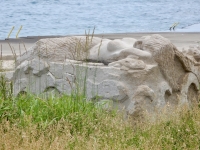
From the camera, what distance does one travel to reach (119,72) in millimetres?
6711

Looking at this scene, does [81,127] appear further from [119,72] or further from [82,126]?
[119,72]

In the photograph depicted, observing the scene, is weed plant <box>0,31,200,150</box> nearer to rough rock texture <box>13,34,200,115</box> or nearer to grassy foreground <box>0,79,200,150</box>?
grassy foreground <box>0,79,200,150</box>

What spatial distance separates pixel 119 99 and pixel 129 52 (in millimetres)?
762

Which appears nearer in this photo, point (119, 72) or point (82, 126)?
point (82, 126)

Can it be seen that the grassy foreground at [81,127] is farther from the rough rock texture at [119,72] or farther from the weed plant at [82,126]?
the rough rock texture at [119,72]

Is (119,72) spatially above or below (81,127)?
above

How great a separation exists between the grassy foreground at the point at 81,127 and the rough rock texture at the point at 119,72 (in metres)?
0.34

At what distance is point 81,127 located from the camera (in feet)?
19.0

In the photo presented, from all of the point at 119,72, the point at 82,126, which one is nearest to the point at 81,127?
the point at 82,126

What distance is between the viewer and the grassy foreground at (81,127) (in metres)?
5.08

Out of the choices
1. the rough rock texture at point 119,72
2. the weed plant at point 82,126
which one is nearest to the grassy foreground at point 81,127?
the weed plant at point 82,126

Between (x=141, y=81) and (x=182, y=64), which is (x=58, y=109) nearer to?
(x=141, y=81)

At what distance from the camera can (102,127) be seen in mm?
5797

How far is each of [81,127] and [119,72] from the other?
1199 mm
